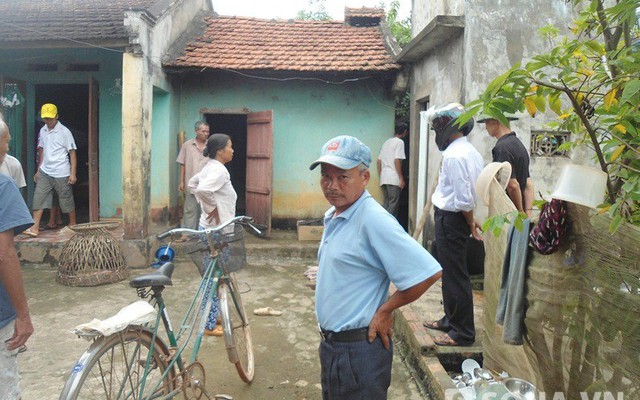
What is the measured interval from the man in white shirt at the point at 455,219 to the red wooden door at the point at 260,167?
4.83 meters

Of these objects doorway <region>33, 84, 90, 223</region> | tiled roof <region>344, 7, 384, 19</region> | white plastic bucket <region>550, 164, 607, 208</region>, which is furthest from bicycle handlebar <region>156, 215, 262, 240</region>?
doorway <region>33, 84, 90, 223</region>

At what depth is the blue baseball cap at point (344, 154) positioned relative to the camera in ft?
6.92

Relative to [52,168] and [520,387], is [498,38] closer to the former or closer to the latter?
[520,387]

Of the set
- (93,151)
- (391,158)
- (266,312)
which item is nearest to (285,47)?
(391,158)

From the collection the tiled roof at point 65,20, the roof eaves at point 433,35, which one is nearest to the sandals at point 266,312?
the roof eaves at point 433,35

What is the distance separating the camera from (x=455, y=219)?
3.81 m

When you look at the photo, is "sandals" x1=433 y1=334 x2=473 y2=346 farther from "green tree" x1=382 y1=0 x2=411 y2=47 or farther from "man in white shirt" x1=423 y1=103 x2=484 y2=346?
"green tree" x1=382 y1=0 x2=411 y2=47

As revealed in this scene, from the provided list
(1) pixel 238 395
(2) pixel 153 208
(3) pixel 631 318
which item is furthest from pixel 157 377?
(2) pixel 153 208

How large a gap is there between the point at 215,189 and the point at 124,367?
2.13 metres

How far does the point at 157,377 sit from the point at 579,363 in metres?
2.29

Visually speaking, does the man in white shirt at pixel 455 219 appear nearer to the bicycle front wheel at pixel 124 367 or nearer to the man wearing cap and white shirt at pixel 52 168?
the bicycle front wheel at pixel 124 367

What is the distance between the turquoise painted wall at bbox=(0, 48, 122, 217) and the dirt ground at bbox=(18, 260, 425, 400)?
2.36 metres

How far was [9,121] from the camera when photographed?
28.5 feet

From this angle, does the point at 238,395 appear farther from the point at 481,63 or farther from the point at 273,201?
the point at 273,201
